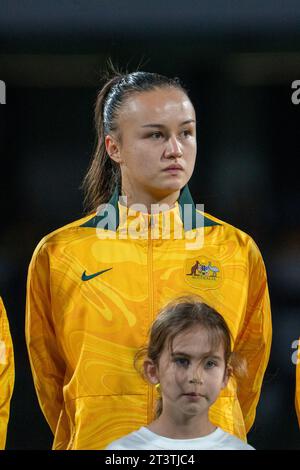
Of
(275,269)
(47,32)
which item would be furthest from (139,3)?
(275,269)

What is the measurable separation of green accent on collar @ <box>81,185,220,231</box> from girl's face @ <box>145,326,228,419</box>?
28 cm

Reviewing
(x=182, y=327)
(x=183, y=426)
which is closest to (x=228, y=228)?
(x=182, y=327)

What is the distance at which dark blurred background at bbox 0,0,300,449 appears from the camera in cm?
203

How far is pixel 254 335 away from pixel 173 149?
18.3 inches

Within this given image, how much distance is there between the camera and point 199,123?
203 cm

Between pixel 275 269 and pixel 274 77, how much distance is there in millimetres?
448

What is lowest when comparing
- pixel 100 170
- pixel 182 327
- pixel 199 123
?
pixel 182 327

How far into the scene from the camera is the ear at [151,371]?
6.12 ft

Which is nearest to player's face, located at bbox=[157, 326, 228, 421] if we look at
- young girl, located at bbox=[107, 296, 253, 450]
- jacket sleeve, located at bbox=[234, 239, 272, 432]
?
young girl, located at bbox=[107, 296, 253, 450]

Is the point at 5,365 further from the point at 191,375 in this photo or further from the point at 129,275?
the point at 191,375

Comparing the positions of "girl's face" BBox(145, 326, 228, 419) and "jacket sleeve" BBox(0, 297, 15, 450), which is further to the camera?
"jacket sleeve" BBox(0, 297, 15, 450)

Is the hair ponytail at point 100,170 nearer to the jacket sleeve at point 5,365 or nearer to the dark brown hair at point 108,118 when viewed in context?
the dark brown hair at point 108,118

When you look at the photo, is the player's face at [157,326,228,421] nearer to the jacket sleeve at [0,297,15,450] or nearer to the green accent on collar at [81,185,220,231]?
the green accent on collar at [81,185,220,231]
